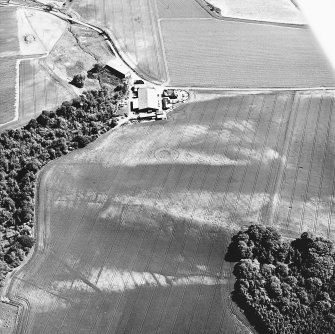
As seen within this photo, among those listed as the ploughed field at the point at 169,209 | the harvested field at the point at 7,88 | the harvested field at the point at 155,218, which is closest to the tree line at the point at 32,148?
the ploughed field at the point at 169,209

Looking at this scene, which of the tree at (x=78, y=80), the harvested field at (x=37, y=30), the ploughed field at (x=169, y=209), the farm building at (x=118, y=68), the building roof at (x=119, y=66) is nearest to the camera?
the ploughed field at (x=169, y=209)

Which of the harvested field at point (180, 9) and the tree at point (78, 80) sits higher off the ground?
the harvested field at point (180, 9)

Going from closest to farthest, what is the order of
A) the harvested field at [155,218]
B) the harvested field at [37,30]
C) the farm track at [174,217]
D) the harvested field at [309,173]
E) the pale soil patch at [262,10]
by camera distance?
the farm track at [174,217] < the harvested field at [155,218] < the harvested field at [309,173] < the harvested field at [37,30] < the pale soil patch at [262,10]

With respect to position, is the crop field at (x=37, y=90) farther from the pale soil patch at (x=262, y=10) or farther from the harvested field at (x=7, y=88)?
the pale soil patch at (x=262, y=10)

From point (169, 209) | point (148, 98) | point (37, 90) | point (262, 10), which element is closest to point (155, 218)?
point (169, 209)

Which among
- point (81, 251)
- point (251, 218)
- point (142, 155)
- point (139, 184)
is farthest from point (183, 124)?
point (81, 251)

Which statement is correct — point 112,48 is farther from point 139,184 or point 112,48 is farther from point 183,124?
point 139,184
